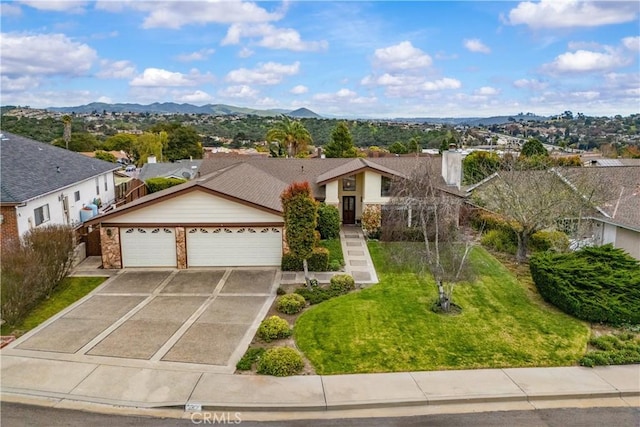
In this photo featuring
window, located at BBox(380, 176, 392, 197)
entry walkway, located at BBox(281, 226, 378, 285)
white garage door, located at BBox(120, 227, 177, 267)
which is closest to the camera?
entry walkway, located at BBox(281, 226, 378, 285)

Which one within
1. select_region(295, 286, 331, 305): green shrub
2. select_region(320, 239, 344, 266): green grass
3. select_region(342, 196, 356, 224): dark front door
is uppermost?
select_region(342, 196, 356, 224): dark front door

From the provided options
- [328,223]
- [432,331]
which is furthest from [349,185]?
[432,331]

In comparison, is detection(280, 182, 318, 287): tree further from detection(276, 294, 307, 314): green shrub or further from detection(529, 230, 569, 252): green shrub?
detection(529, 230, 569, 252): green shrub

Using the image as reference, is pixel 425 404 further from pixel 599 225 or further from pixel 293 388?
pixel 599 225

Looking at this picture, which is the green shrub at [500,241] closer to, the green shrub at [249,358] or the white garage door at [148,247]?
the green shrub at [249,358]

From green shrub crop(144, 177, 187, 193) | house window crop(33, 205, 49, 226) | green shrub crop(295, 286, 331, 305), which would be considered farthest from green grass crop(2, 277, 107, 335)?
green shrub crop(144, 177, 187, 193)

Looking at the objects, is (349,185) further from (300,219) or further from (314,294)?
(314,294)

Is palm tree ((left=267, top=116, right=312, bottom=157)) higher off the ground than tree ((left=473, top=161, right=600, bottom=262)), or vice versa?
palm tree ((left=267, top=116, right=312, bottom=157))
